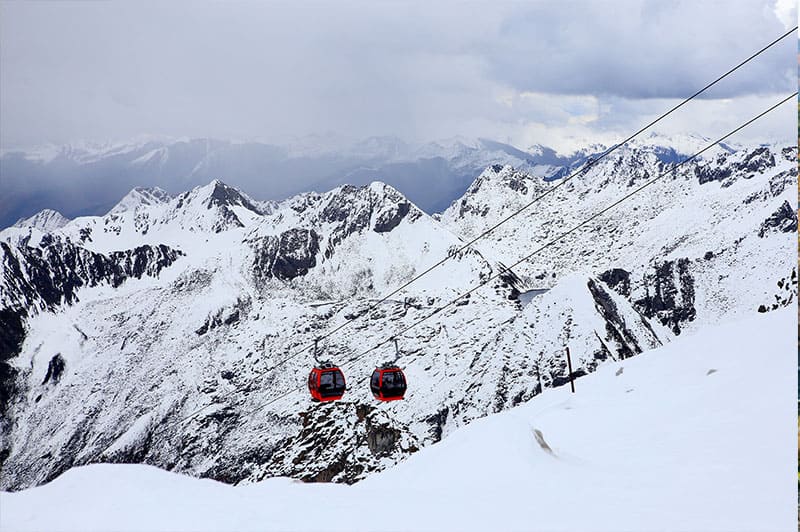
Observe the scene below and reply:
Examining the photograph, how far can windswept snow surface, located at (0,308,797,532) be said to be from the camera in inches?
551

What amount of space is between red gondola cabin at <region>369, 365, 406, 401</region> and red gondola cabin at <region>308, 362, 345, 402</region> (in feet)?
7.11

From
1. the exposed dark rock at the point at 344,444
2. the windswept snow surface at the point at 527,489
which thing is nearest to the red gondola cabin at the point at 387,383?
the windswept snow surface at the point at 527,489

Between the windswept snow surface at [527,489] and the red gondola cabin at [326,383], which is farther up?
the red gondola cabin at [326,383]

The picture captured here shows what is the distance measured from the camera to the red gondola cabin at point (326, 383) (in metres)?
35.3

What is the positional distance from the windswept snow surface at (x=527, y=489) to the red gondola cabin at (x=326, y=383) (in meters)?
13.9

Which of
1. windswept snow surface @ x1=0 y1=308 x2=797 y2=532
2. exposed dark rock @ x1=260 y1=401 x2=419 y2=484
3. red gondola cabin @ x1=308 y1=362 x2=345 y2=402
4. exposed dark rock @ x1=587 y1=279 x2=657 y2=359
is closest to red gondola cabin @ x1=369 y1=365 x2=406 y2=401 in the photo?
red gondola cabin @ x1=308 y1=362 x2=345 y2=402

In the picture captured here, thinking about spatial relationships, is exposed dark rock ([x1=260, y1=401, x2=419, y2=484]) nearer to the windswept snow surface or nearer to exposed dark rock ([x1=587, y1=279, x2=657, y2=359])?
the windswept snow surface

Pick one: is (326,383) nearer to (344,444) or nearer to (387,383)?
(387,383)

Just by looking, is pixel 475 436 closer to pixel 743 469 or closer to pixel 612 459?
pixel 612 459

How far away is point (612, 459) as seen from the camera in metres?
21.0

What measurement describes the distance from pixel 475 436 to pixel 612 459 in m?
5.14

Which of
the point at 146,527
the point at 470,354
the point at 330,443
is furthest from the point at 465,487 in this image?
the point at 470,354

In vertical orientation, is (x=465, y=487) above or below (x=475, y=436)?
below

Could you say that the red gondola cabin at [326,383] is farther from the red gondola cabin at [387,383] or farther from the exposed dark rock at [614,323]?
the exposed dark rock at [614,323]
